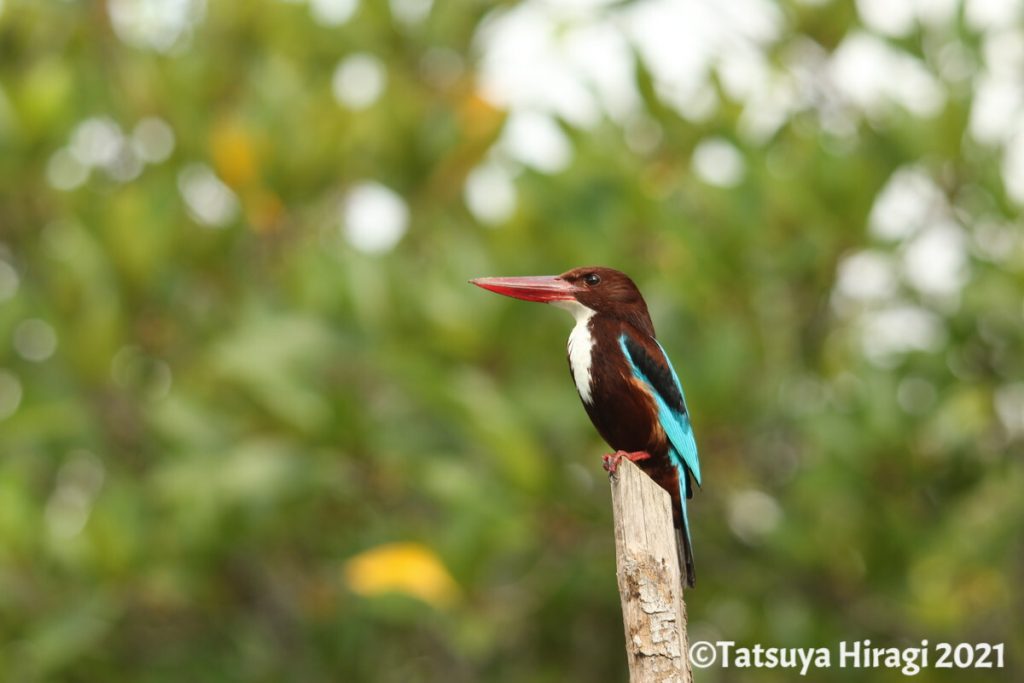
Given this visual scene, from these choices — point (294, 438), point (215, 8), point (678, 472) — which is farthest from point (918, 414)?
point (215, 8)

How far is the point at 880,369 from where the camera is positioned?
237 inches

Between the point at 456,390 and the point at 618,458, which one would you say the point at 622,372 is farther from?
the point at 456,390

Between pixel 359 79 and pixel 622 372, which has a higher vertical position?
pixel 359 79

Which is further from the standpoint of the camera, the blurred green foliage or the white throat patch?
the blurred green foliage

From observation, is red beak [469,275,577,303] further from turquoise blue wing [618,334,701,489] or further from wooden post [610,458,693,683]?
wooden post [610,458,693,683]

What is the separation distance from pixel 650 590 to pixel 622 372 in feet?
1.33

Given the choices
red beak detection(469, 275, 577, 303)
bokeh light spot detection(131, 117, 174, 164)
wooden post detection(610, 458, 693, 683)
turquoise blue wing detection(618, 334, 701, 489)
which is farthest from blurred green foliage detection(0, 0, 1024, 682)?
wooden post detection(610, 458, 693, 683)

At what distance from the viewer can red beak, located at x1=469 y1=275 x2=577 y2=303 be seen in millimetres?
2295

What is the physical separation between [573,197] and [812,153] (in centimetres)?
104

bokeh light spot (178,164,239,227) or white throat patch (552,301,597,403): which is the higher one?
bokeh light spot (178,164,239,227)

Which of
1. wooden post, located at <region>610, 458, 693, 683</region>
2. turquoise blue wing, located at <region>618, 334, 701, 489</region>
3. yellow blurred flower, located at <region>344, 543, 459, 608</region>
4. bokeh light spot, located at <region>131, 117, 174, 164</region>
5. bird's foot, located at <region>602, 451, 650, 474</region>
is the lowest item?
wooden post, located at <region>610, 458, 693, 683</region>

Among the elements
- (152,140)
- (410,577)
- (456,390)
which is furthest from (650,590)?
(152,140)

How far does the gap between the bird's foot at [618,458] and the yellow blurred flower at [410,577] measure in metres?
3.05

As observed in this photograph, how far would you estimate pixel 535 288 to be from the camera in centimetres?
252
